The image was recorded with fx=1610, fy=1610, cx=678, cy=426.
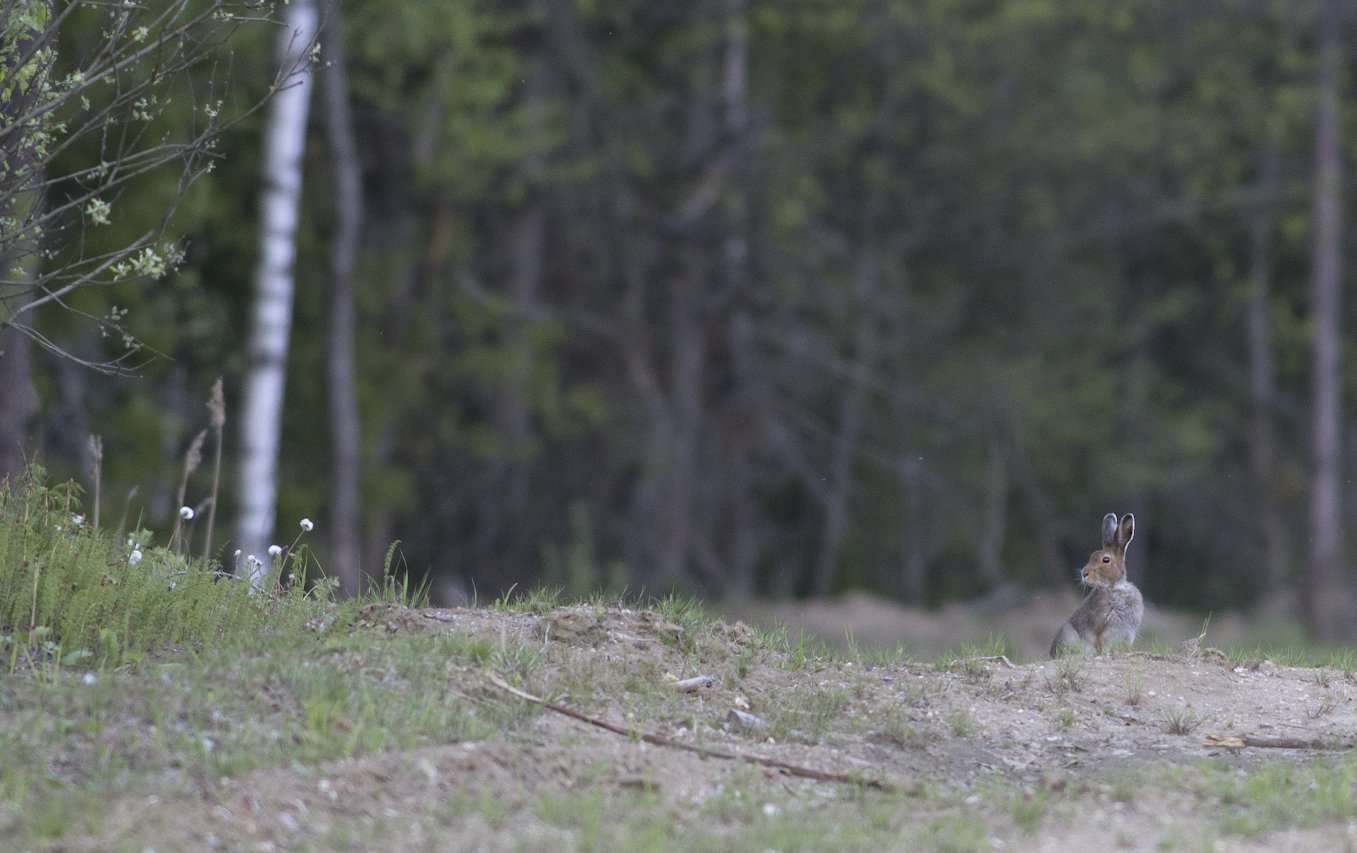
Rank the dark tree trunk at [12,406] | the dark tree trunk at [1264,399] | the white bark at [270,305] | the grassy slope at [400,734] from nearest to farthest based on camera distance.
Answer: the grassy slope at [400,734], the dark tree trunk at [12,406], the white bark at [270,305], the dark tree trunk at [1264,399]

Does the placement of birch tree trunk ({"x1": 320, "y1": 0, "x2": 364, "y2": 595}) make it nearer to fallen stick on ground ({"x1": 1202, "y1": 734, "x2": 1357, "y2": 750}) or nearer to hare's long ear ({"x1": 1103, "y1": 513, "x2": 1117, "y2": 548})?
hare's long ear ({"x1": 1103, "y1": 513, "x2": 1117, "y2": 548})

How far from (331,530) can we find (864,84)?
1672 centimetres

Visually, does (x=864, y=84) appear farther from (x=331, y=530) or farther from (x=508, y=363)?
(x=331, y=530)

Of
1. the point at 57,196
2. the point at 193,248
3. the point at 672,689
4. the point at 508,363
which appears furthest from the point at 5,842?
the point at 508,363

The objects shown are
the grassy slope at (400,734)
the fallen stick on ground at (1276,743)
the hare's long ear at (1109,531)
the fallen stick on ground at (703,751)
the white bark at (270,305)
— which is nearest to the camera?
the grassy slope at (400,734)

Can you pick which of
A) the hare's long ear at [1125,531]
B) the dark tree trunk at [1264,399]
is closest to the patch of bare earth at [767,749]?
the hare's long ear at [1125,531]

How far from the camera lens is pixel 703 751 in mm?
6695

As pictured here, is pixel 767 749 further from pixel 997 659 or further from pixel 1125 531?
pixel 1125 531

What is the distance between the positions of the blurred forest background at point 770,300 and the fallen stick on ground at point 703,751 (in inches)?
328

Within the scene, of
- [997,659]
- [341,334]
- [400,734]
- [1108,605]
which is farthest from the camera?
[341,334]

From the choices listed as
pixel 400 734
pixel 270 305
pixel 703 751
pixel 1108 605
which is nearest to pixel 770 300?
pixel 270 305

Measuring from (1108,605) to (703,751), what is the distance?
3.88 meters

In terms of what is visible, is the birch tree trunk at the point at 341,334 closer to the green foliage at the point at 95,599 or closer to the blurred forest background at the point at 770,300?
the blurred forest background at the point at 770,300

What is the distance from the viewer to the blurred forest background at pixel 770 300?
18484 millimetres
